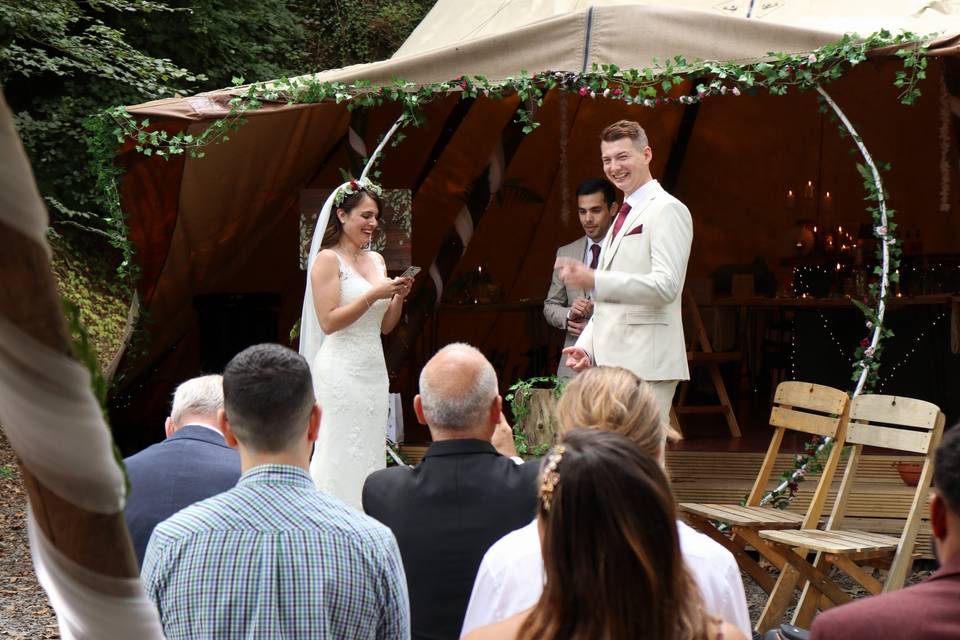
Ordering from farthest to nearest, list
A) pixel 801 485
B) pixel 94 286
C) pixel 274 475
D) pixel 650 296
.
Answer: pixel 94 286 < pixel 801 485 < pixel 650 296 < pixel 274 475

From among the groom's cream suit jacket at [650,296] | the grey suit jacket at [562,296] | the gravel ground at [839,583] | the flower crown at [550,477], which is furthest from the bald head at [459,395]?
the grey suit jacket at [562,296]

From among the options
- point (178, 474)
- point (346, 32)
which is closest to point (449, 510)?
point (178, 474)

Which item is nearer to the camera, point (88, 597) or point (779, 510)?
point (88, 597)

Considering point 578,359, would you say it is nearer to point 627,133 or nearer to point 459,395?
point 627,133

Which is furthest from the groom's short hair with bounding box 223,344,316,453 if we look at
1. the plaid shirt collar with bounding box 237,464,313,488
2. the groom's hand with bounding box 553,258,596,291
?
the groom's hand with bounding box 553,258,596,291

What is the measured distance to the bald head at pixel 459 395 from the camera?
2.87m

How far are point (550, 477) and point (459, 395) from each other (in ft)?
3.82

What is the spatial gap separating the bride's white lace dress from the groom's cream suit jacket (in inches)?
45.0

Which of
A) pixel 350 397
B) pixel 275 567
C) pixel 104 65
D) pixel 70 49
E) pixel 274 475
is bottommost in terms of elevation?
pixel 350 397

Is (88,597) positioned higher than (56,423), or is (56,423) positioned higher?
(56,423)

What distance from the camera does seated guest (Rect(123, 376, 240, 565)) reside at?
3191mm

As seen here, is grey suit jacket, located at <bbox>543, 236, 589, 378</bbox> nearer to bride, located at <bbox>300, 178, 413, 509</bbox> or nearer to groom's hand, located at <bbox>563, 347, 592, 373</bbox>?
bride, located at <bbox>300, 178, 413, 509</bbox>

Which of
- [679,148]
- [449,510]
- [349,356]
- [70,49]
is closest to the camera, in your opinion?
[449,510]

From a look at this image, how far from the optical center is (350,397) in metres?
5.61
